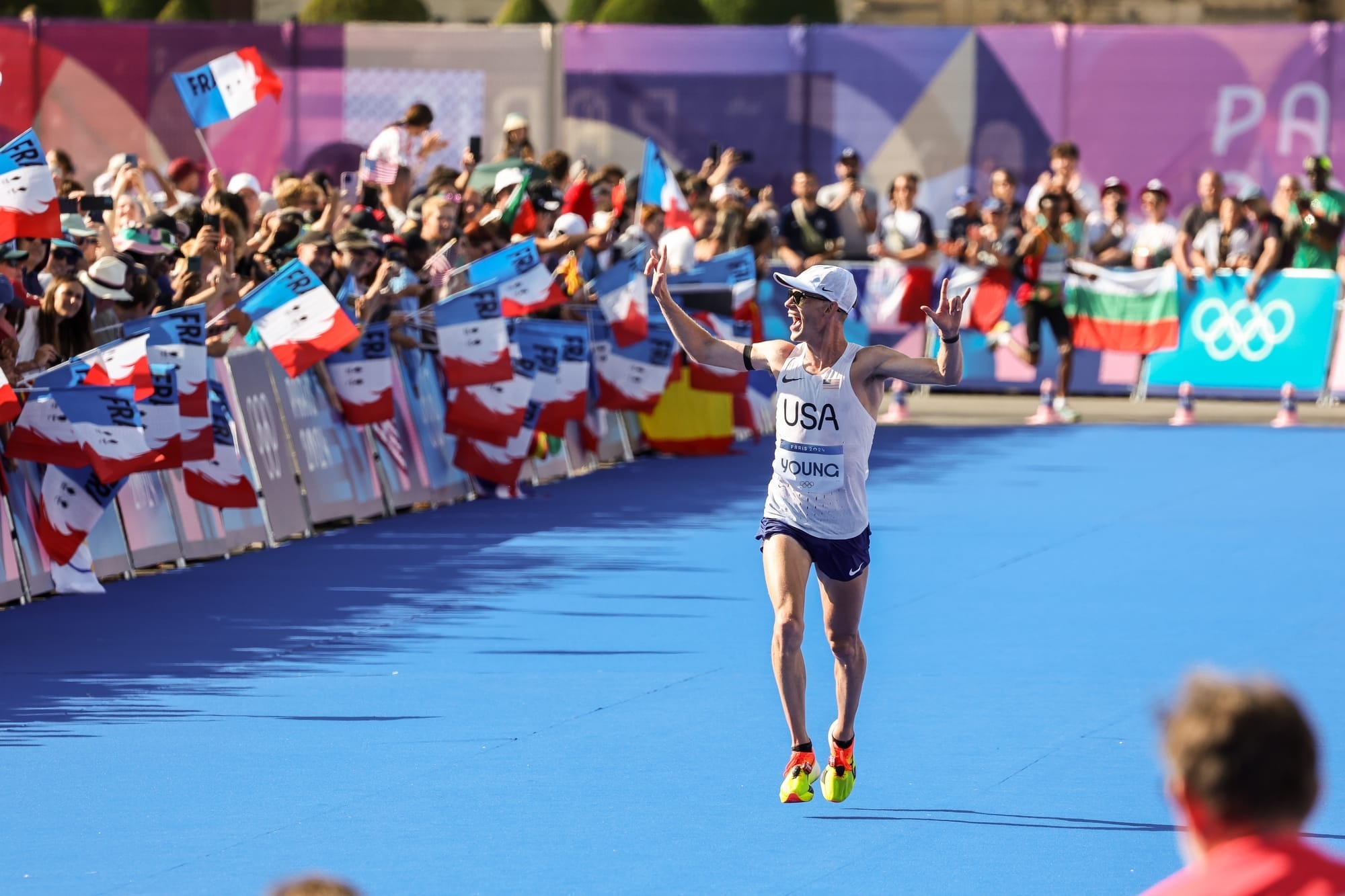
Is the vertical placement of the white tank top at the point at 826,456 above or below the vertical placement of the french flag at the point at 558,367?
above

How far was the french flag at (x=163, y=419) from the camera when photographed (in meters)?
13.0

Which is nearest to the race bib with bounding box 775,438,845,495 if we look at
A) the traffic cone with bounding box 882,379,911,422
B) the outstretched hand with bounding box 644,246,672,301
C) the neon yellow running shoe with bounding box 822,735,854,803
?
the outstretched hand with bounding box 644,246,672,301

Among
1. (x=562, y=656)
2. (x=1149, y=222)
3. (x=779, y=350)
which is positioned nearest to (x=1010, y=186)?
(x=1149, y=222)

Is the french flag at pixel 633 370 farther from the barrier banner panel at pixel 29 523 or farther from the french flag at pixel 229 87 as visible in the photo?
the barrier banner panel at pixel 29 523

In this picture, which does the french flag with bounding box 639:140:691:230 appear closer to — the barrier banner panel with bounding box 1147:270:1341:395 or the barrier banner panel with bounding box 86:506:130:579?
the barrier banner panel with bounding box 1147:270:1341:395

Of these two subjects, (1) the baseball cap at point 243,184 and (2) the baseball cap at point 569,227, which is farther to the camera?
(1) the baseball cap at point 243,184

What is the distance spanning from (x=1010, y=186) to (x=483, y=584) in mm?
13681

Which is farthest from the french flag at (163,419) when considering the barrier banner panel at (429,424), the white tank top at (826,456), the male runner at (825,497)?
the white tank top at (826,456)

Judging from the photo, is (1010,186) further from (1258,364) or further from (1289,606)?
(1289,606)

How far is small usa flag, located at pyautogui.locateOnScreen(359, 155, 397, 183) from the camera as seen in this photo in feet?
61.6

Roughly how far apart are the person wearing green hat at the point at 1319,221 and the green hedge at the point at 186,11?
80.4 feet

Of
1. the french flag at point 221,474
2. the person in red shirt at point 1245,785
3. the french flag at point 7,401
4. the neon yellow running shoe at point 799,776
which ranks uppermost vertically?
the person in red shirt at point 1245,785

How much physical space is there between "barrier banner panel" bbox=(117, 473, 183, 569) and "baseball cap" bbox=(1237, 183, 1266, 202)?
48.1ft

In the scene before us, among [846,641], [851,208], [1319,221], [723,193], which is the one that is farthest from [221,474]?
[1319,221]
